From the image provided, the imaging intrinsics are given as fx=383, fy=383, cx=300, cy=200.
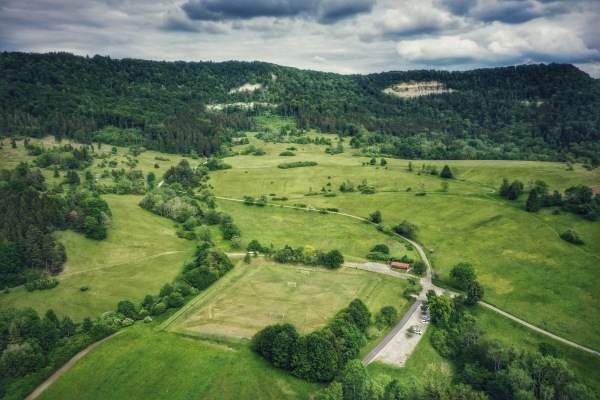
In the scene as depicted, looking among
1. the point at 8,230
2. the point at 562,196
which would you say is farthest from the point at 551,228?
the point at 8,230

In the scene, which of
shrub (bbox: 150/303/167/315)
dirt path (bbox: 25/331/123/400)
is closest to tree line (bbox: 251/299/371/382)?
shrub (bbox: 150/303/167/315)

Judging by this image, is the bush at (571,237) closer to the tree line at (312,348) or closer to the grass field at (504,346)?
the grass field at (504,346)

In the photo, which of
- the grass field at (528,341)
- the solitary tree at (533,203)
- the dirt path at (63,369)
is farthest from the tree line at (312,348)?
the solitary tree at (533,203)

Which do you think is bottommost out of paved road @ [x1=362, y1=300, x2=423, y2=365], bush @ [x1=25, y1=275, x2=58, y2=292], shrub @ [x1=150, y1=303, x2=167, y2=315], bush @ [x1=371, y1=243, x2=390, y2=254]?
paved road @ [x1=362, y1=300, x2=423, y2=365]

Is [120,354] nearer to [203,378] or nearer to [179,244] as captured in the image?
[203,378]

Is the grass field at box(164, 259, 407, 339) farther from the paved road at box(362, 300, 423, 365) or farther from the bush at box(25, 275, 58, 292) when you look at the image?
the bush at box(25, 275, 58, 292)

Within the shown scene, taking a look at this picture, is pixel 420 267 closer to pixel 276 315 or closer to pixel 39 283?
pixel 276 315
